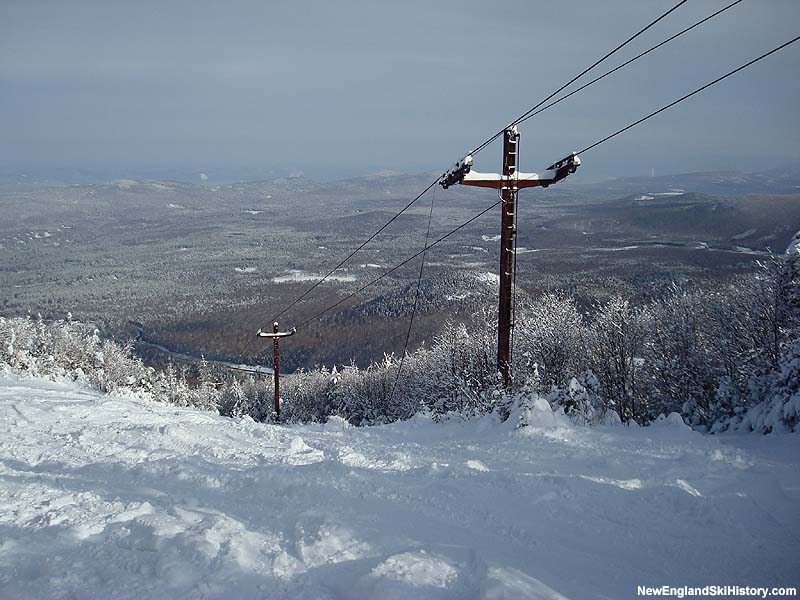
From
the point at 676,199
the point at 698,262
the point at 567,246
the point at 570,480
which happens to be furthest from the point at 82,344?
the point at 676,199

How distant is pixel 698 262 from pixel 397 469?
88.2m

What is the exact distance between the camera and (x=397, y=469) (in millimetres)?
6777

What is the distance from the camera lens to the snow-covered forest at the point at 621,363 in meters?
10.4

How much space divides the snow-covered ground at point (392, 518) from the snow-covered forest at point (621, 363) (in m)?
2.22

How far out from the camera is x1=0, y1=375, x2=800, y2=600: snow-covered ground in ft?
12.6

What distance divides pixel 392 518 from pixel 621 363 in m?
15.1

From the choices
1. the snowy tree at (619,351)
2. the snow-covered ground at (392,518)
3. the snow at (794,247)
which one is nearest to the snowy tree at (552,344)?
the snowy tree at (619,351)

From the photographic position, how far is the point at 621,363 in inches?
720

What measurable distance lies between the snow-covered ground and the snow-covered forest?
7.30ft

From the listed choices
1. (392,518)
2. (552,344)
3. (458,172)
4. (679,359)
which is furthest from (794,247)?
(392,518)

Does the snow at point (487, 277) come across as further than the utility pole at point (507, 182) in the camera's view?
Yes

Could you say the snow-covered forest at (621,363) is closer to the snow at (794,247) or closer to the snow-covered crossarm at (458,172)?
the snow at (794,247)

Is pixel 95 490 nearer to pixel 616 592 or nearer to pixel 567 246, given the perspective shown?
pixel 616 592

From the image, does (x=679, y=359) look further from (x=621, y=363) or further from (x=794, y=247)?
(x=794, y=247)
